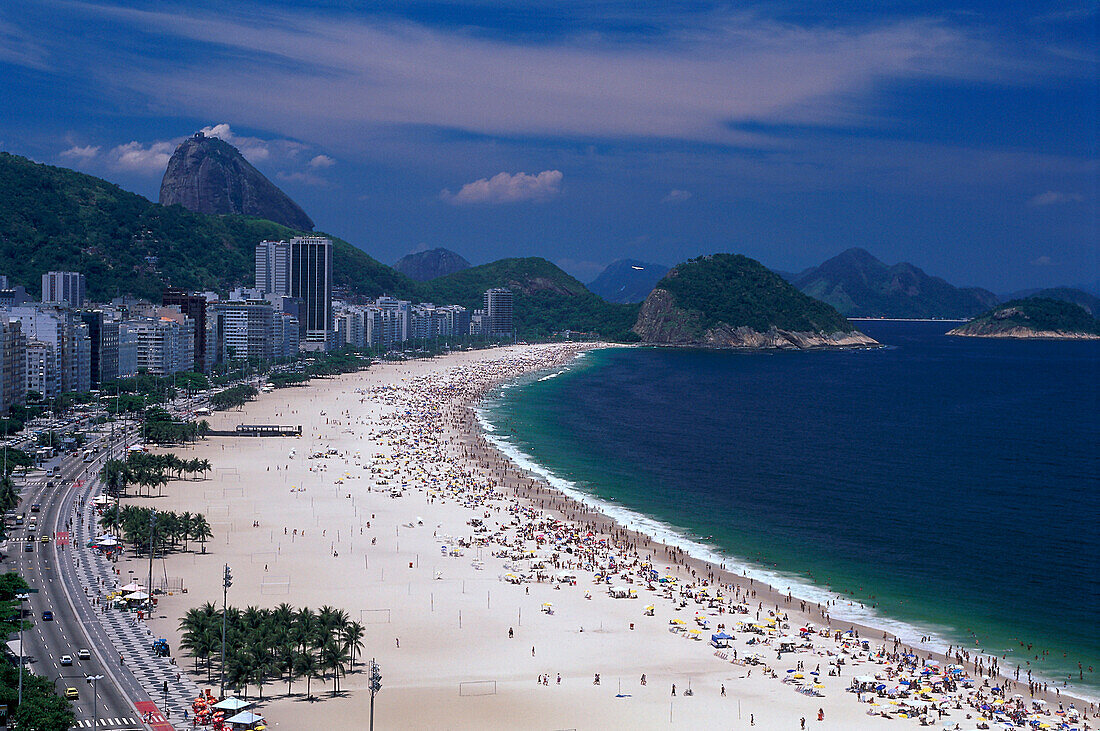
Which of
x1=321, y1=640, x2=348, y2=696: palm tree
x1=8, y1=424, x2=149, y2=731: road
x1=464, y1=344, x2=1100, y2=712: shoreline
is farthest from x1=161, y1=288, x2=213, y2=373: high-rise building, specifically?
x1=321, y1=640, x2=348, y2=696: palm tree

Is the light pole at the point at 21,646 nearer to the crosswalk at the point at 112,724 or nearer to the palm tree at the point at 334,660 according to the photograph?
the crosswalk at the point at 112,724

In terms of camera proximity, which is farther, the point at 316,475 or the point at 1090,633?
the point at 316,475

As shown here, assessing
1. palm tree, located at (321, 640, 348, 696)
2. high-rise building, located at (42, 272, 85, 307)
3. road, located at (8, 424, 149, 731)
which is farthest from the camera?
high-rise building, located at (42, 272, 85, 307)

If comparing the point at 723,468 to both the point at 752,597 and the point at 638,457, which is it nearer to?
the point at 638,457

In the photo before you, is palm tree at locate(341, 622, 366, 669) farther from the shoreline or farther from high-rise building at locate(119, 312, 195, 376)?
high-rise building at locate(119, 312, 195, 376)

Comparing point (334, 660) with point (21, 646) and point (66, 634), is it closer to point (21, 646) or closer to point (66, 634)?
point (21, 646)

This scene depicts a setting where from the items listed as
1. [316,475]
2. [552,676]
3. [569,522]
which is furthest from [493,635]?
[316,475]

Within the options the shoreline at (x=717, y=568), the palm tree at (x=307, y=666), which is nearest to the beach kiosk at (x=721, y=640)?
the shoreline at (x=717, y=568)
